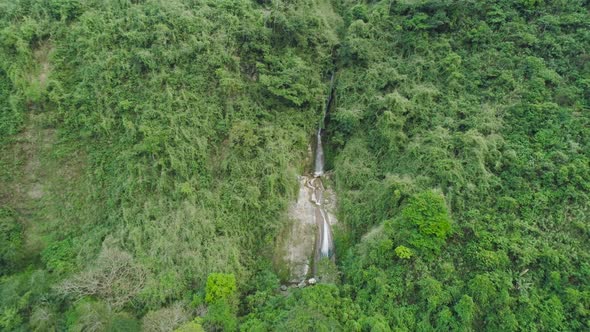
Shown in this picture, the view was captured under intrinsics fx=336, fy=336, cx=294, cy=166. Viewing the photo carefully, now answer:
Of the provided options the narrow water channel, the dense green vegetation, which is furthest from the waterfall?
the dense green vegetation

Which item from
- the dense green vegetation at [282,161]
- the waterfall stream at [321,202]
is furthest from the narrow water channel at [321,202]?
the dense green vegetation at [282,161]

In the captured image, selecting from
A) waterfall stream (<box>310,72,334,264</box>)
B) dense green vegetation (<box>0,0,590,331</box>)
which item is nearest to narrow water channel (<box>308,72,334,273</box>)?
waterfall stream (<box>310,72,334,264</box>)

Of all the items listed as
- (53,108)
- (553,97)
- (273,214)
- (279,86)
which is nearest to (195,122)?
(279,86)

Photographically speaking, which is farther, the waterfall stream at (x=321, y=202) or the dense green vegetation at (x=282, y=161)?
the waterfall stream at (x=321, y=202)

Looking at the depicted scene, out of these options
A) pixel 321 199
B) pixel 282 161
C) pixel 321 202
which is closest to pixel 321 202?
pixel 321 202

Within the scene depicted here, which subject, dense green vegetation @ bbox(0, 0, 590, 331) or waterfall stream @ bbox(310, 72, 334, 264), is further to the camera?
waterfall stream @ bbox(310, 72, 334, 264)

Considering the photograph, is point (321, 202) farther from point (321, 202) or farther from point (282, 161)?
point (282, 161)

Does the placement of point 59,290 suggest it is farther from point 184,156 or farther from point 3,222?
point 184,156

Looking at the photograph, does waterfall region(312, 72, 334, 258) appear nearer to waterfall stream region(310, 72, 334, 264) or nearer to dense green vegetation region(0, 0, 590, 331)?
waterfall stream region(310, 72, 334, 264)

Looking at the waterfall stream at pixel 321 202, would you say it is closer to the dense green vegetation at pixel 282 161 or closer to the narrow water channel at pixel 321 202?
the narrow water channel at pixel 321 202
